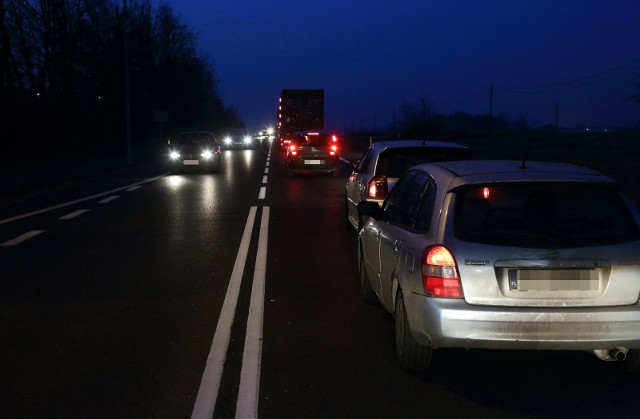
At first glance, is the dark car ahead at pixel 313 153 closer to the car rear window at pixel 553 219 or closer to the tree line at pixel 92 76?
the tree line at pixel 92 76

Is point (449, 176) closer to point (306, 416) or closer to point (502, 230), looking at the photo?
point (502, 230)

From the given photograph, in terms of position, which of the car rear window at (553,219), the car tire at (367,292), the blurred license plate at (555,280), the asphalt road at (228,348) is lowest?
the asphalt road at (228,348)

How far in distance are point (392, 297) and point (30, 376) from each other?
104 inches

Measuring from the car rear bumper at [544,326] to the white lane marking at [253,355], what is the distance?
51.4 inches

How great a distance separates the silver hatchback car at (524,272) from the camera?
488 cm

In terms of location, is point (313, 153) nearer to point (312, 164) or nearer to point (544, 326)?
point (312, 164)

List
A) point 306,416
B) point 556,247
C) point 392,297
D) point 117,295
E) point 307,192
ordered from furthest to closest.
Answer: point 307,192
point 117,295
point 392,297
point 556,247
point 306,416

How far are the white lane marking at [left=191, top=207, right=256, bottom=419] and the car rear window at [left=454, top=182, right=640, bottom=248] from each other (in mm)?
1881

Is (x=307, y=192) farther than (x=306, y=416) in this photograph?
Yes

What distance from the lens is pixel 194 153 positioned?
30.5 meters

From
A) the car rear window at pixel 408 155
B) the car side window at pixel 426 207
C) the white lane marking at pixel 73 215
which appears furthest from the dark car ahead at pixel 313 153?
the car side window at pixel 426 207

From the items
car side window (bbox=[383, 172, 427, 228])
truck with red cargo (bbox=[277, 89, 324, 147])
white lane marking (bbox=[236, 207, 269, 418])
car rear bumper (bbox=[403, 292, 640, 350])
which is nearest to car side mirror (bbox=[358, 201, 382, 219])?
car side window (bbox=[383, 172, 427, 228])

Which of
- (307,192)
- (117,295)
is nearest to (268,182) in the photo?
(307,192)

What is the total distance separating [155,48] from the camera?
72.4 m
